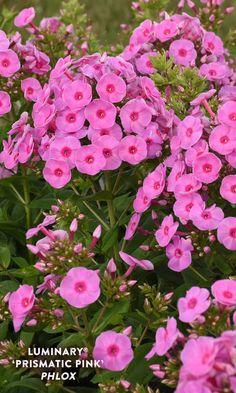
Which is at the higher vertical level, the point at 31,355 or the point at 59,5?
the point at 31,355

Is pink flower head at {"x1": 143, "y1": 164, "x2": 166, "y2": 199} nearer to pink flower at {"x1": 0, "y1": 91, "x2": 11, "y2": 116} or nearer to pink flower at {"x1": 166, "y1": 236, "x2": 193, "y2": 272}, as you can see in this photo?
pink flower at {"x1": 166, "y1": 236, "x2": 193, "y2": 272}

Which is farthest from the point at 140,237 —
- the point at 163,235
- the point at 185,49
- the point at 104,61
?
the point at 185,49

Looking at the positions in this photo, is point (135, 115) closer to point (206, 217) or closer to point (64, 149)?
point (64, 149)

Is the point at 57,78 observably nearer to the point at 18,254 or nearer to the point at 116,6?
the point at 18,254

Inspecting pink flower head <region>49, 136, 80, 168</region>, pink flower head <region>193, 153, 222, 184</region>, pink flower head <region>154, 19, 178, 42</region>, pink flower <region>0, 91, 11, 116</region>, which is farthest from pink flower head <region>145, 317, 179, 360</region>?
pink flower head <region>154, 19, 178, 42</region>

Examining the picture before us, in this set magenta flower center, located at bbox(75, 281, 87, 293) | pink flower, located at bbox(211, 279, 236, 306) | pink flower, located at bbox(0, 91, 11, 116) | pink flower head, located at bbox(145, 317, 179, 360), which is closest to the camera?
pink flower head, located at bbox(145, 317, 179, 360)

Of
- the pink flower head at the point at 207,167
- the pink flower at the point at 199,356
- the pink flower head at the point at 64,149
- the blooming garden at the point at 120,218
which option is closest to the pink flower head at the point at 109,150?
the blooming garden at the point at 120,218

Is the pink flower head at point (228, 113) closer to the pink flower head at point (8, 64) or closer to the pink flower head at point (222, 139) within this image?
the pink flower head at point (222, 139)
